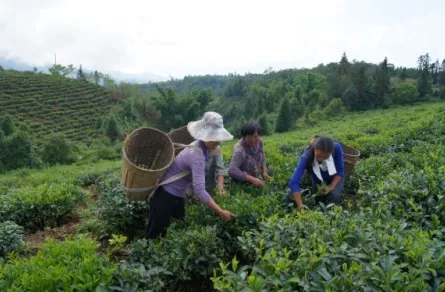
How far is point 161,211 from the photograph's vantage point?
370cm

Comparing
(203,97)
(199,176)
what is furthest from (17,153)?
(203,97)

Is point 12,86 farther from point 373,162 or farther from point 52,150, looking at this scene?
point 373,162

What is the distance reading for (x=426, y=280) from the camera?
6.54 feet

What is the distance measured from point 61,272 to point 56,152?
26390mm

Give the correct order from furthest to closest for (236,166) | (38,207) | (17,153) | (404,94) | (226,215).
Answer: (404,94), (17,153), (38,207), (236,166), (226,215)

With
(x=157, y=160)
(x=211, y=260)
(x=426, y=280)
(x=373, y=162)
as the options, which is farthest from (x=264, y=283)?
(x=373, y=162)

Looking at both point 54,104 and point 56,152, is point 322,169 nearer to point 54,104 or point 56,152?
point 56,152

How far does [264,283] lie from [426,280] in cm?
86

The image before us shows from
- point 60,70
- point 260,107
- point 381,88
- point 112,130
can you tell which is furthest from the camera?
point 60,70

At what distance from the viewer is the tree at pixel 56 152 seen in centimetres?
2644

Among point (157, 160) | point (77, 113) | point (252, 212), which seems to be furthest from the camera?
point (77, 113)

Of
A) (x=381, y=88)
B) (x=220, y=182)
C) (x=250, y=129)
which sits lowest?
(x=220, y=182)

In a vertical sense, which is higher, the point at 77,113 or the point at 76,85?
the point at 76,85

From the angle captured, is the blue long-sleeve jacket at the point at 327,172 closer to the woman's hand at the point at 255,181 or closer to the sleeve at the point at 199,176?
the woman's hand at the point at 255,181
